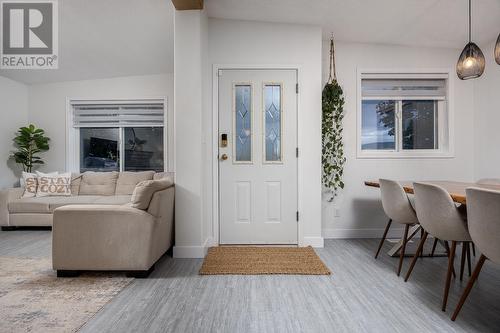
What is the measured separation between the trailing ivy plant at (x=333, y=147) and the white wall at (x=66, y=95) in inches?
102

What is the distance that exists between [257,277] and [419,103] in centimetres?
310

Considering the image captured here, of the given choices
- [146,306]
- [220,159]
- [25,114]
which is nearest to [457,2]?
[220,159]

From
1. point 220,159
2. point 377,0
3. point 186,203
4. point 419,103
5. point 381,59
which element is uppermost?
point 377,0

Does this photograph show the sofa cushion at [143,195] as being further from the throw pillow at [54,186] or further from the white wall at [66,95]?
the throw pillow at [54,186]

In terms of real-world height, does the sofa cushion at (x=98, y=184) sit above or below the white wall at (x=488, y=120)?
below

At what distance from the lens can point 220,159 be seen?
3.26 meters

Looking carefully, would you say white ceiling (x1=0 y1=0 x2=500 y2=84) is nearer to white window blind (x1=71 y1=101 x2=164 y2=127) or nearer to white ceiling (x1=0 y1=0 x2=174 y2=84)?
white ceiling (x1=0 y1=0 x2=174 y2=84)

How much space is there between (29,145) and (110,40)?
7.73ft

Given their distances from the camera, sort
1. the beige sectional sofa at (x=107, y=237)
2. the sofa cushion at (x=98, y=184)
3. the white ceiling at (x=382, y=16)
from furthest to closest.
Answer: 1. the sofa cushion at (x=98, y=184)
2. the white ceiling at (x=382, y=16)
3. the beige sectional sofa at (x=107, y=237)

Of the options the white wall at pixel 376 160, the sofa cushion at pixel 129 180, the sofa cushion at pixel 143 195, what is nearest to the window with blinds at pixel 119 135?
the sofa cushion at pixel 129 180

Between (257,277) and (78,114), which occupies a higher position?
(78,114)

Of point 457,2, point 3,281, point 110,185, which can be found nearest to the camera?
point 3,281

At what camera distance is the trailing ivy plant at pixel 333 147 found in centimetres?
347

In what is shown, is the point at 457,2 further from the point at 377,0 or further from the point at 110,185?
the point at 110,185
